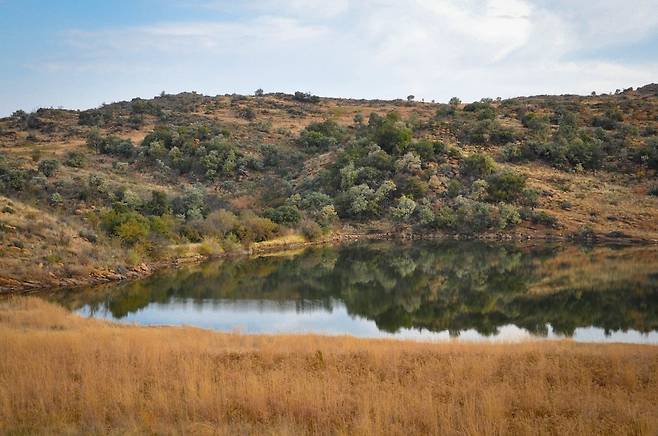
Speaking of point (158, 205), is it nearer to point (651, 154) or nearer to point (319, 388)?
point (319, 388)

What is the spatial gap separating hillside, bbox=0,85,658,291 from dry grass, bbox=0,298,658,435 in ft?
68.6

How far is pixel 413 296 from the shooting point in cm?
3022

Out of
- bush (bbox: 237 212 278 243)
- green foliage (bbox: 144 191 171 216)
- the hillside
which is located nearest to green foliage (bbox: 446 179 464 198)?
the hillside

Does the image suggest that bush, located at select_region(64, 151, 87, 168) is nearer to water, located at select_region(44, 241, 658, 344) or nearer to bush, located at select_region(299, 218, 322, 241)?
bush, located at select_region(299, 218, 322, 241)

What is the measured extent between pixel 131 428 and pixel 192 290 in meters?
23.9

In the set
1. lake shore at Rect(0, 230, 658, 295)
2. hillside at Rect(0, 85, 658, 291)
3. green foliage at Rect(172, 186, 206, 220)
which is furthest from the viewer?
green foliage at Rect(172, 186, 206, 220)

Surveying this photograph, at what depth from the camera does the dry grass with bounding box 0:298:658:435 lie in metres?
8.64

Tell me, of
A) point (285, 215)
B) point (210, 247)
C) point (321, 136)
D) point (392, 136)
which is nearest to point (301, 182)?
point (392, 136)

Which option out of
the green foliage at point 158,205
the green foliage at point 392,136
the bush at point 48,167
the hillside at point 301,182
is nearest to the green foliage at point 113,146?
the hillside at point 301,182

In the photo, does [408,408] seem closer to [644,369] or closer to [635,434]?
[635,434]

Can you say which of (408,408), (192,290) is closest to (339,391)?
(408,408)

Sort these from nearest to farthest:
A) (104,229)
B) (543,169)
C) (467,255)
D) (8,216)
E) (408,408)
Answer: (408,408) → (8,216) → (104,229) → (467,255) → (543,169)

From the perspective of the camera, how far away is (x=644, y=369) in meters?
12.2

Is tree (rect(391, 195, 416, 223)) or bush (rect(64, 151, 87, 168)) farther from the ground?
bush (rect(64, 151, 87, 168))
